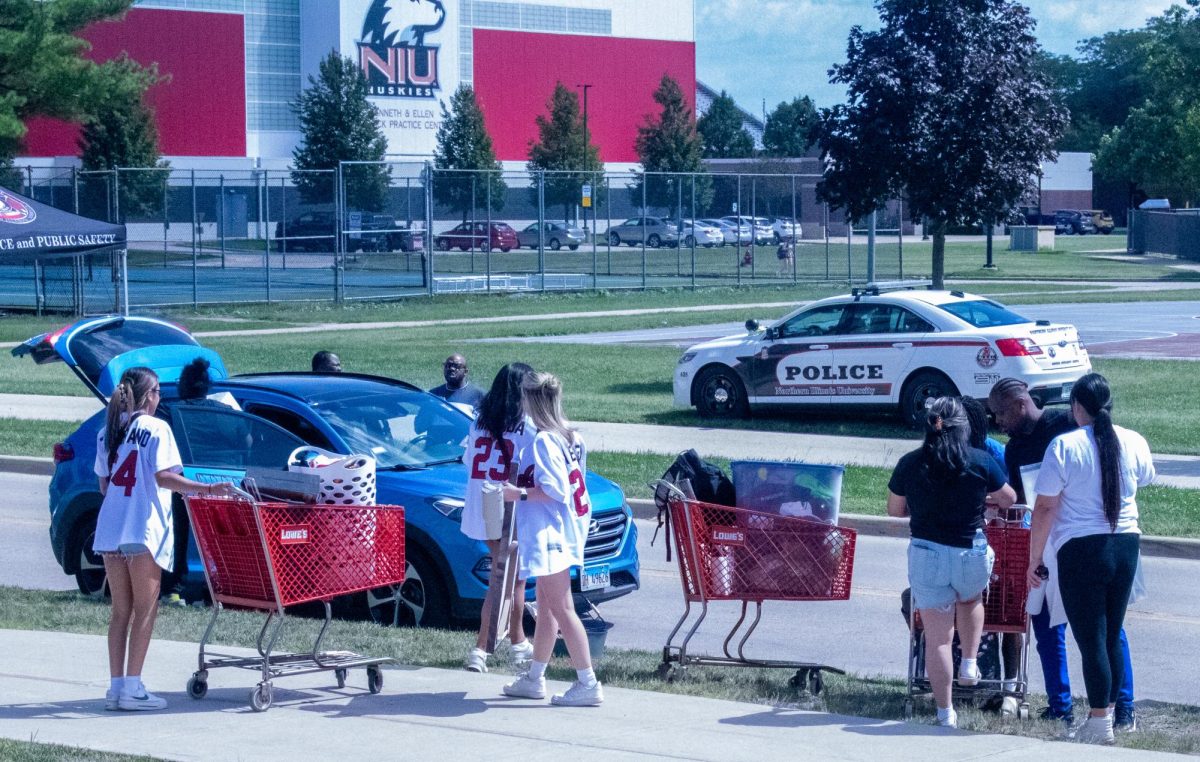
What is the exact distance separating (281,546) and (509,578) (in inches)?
48.1

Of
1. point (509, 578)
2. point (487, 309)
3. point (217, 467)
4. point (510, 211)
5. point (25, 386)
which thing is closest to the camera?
point (509, 578)

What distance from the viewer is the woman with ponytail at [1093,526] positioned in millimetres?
6867

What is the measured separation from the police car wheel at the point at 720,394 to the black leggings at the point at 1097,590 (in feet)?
43.1

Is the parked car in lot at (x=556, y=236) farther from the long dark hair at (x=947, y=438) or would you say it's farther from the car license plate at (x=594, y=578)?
the long dark hair at (x=947, y=438)

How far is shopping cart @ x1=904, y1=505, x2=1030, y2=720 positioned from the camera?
741 centimetres

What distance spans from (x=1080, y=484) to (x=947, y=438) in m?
0.59

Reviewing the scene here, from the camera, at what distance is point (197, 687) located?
24.6 ft

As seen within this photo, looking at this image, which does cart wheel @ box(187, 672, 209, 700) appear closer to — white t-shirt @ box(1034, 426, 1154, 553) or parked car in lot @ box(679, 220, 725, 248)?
white t-shirt @ box(1034, 426, 1154, 553)

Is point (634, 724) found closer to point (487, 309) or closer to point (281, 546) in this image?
point (281, 546)

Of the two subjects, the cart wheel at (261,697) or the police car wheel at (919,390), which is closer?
the cart wheel at (261,697)

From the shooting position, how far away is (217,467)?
10062mm

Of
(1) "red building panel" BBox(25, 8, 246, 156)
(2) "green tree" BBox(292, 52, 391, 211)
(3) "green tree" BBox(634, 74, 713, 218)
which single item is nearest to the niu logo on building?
(2) "green tree" BBox(292, 52, 391, 211)

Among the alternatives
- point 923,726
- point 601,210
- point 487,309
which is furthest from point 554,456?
point 601,210

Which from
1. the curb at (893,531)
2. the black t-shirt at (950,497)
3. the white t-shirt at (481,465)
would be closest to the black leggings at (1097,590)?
the black t-shirt at (950,497)
